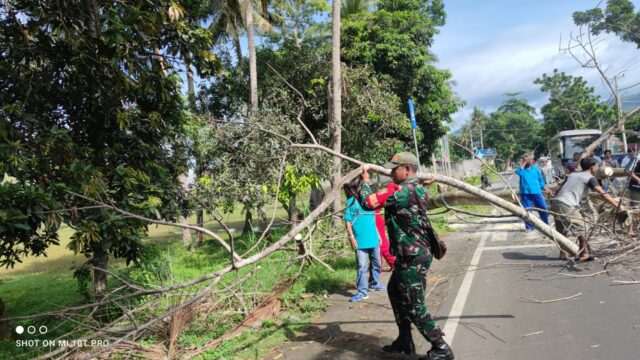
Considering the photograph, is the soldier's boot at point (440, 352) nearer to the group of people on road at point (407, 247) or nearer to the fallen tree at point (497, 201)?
the group of people on road at point (407, 247)

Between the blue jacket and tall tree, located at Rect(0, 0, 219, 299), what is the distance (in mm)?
6991

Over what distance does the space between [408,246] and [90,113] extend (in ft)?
14.8

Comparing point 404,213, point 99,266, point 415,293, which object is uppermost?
point 404,213

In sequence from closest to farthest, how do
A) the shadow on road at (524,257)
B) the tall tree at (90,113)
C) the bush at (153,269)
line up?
1. the tall tree at (90,113)
2. the bush at (153,269)
3. the shadow on road at (524,257)

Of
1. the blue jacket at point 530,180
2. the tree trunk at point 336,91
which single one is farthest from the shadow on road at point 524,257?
the tree trunk at point 336,91

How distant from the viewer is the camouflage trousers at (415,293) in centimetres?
373

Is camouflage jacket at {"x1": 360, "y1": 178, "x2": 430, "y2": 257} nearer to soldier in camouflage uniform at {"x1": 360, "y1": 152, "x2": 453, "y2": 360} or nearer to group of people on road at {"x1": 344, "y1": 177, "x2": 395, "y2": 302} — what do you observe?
soldier in camouflage uniform at {"x1": 360, "y1": 152, "x2": 453, "y2": 360}

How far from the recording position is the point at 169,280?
6438 mm

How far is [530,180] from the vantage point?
30.5 feet

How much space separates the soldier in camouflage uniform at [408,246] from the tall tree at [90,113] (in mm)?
2715

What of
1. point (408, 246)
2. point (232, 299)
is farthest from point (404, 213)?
point (232, 299)

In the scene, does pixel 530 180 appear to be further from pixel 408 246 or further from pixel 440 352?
pixel 440 352

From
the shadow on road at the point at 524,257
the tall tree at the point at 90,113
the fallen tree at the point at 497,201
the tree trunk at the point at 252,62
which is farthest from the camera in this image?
the tree trunk at the point at 252,62

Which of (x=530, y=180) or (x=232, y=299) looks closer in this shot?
(x=232, y=299)
